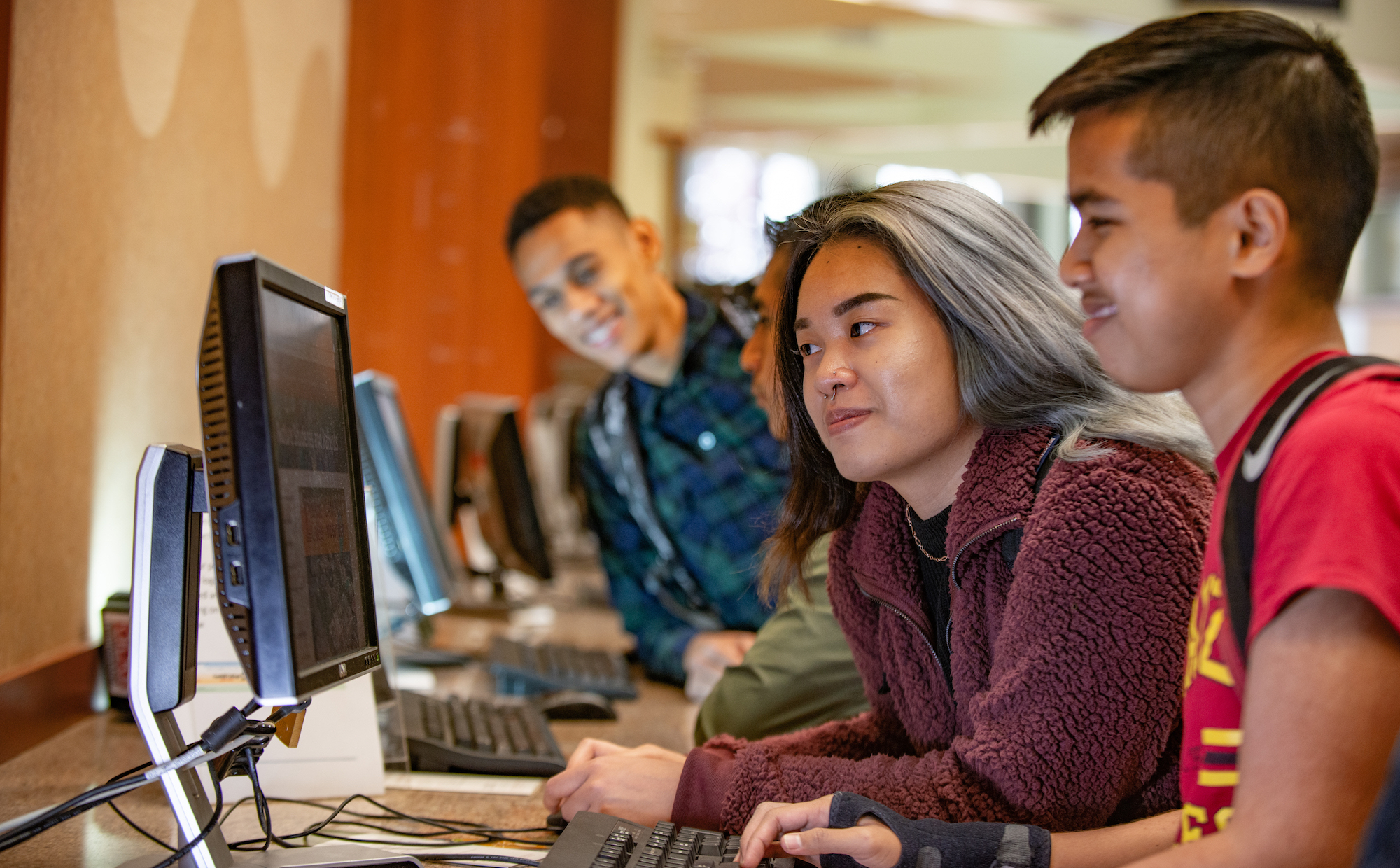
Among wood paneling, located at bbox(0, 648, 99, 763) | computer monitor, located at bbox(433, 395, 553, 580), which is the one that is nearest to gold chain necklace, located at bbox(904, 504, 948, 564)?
wood paneling, located at bbox(0, 648, 99, 763)

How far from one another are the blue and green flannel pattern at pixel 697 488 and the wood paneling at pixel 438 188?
1.32 metres

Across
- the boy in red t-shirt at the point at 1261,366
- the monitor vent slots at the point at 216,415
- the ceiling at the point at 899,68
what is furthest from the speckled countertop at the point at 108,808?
the ceiling at the point at 899,68

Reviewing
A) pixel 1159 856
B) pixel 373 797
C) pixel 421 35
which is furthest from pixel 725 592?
pixel 421 35

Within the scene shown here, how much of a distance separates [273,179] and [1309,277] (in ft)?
7.30

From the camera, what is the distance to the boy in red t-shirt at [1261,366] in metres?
0.66

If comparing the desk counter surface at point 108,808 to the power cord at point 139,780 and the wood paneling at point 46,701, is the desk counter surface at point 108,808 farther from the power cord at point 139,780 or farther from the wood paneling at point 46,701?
the power cord at point 139,780

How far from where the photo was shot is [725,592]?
231 cm

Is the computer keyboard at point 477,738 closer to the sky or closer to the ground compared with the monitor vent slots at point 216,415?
closer to the ground

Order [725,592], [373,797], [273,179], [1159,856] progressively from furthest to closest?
[273,179]
[725,592]
[373,797]
[1159,856]

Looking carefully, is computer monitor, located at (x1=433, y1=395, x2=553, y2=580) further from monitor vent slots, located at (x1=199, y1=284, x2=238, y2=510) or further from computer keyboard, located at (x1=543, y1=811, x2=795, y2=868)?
monitor vent slots, located at (x1=199, y1=284, x2=238, y2=510)

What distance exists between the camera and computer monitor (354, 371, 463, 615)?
2.18 meters

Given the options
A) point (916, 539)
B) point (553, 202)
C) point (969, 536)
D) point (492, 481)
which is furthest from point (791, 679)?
point (492, 481)

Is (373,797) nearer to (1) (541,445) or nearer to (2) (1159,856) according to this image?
(2) (1159,856)

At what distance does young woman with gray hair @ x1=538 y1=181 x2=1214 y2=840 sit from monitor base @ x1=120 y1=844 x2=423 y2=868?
22 cm
